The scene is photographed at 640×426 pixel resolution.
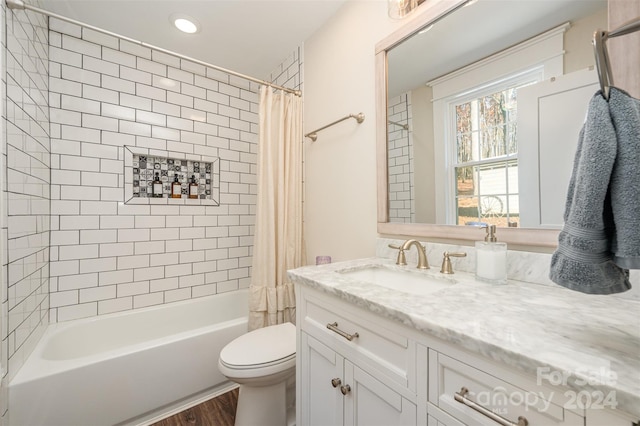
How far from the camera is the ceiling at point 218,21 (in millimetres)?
1678

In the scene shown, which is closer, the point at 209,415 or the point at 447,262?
the point at 447,262

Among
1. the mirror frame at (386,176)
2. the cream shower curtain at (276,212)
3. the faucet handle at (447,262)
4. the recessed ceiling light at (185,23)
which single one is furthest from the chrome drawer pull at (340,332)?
the recessed ceiling light at (185,23)

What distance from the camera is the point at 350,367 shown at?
0.86 meters

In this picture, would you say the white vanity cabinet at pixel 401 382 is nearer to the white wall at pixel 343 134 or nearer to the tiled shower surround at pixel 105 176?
the white wall at pixel 343 134

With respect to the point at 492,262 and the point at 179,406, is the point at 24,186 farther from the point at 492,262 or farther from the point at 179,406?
the point at 492,262

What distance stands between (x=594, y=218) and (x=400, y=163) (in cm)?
96

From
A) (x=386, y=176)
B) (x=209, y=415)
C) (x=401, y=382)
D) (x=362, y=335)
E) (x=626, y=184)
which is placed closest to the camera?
(x=626, y=184)

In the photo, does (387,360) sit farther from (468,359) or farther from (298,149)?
(298,149)

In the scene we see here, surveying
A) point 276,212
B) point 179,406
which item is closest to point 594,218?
point 276,212

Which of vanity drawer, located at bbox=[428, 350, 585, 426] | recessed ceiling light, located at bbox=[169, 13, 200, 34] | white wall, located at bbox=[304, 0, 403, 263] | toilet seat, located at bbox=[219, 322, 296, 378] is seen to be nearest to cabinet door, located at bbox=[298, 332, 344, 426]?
toilet seat, located at bbox=[219, 322, 296, 378]

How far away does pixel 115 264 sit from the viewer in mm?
1971

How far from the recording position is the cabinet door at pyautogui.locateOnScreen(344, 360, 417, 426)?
700 millimetres

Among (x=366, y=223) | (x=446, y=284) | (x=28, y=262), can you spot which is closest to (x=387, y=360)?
(x=446, y=284)

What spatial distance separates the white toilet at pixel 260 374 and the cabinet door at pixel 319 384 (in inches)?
9.7
